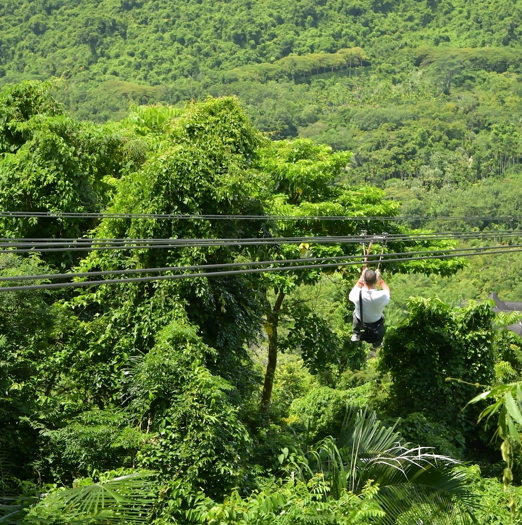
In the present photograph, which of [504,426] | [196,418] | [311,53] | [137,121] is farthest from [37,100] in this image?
[311,53]

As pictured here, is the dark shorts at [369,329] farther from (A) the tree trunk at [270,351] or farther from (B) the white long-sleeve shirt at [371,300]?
(A) the tree trunk at [270,351]

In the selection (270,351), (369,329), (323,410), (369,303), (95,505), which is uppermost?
(369,303)

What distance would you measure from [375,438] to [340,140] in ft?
243

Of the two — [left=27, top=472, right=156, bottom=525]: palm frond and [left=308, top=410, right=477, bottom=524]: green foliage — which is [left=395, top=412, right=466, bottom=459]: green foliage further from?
[left=27, top=472, right=156, bottom=525]: palm frond

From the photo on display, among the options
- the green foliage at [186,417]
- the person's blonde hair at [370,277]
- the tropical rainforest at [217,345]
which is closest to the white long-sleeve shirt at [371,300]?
the person's blonde hair at [370,277]

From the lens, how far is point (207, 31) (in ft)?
392

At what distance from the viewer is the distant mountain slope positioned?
10312cm

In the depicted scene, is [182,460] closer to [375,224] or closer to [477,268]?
[375,224]

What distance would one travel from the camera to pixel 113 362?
27.3 feet

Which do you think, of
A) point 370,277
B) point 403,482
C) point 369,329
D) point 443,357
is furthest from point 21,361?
point 443,357

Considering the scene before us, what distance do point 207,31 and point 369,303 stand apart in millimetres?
118293

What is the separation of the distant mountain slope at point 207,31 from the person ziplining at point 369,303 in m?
90.8

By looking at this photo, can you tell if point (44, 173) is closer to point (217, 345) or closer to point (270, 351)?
point (217, 345)

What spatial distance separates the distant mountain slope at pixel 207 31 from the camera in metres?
103
